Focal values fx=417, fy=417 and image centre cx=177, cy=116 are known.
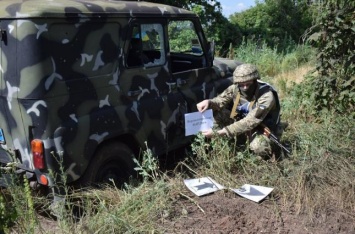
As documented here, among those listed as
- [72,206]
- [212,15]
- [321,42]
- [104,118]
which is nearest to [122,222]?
[72,206]

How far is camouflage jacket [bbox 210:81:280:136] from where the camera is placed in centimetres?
429

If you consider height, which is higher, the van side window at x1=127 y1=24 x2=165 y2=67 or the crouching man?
the van side window at x1=127 y1=24 x2=165 y2=67

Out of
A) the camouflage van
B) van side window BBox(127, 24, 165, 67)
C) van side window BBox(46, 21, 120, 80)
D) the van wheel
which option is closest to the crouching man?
the camouflage van

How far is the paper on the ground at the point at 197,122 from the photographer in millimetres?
4238

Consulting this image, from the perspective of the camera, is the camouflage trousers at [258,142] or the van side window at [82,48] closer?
the van side window at [82,48]

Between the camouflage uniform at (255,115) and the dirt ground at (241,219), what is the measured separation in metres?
0.90

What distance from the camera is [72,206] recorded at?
333 cm

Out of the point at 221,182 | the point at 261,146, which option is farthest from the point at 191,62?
the point at 221,182

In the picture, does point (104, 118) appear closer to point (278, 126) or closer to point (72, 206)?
point (72, 206)

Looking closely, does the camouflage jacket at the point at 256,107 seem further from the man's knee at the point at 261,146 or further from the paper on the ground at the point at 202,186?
the paper on the ground at the point at 202,186

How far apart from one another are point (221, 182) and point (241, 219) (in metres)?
0.63

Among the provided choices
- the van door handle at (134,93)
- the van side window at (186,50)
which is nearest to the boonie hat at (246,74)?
the van side window at (186,50)

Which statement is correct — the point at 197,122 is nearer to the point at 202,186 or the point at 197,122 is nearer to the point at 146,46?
the point at 202,186

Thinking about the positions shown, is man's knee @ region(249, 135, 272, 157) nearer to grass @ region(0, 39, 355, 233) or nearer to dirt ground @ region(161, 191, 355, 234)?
grass @ region(0, 39, 355, 233)
